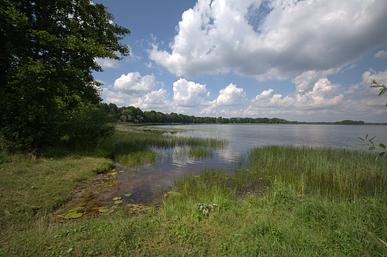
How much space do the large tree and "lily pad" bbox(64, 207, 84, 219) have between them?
7042 mm

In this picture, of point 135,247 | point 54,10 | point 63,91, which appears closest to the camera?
point 135,247

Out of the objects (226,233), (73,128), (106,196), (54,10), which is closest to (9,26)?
(54,10)

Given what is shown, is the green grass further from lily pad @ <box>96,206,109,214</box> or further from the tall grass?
Result: the tall grass

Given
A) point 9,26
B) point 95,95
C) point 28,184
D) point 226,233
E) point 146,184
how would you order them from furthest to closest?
point 95,95 < point 9,26 < point 146,184 < point 28,184 < point 226,233

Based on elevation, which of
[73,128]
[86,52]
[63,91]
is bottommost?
[73,128]

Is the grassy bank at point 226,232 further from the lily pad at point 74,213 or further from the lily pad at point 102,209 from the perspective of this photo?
the lily pad at point 74,213

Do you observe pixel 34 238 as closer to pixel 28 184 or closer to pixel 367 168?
pixel 28 184

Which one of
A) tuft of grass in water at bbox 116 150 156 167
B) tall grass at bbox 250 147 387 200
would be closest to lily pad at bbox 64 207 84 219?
tuft of grass in water at bbox 116 150 156 167

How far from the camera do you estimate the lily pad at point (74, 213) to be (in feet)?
19.6

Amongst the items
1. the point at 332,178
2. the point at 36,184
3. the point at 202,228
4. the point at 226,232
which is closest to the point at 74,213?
the point at 36,184

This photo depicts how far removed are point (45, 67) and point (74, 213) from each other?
8.78 m

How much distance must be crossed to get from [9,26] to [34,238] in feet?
40.1

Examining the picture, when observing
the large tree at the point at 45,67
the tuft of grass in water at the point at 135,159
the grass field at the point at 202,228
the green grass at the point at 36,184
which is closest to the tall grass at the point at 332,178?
the grass field at the point at 202,228

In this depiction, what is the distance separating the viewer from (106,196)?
311 inches
